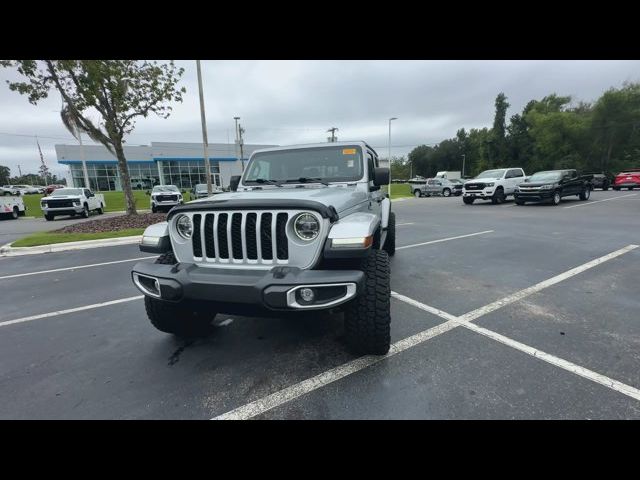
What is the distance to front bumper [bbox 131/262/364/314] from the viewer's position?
2127 millimetres

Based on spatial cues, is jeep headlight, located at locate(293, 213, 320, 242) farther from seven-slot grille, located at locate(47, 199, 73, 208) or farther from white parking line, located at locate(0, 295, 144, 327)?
seven-slot grille, located at locate(47, 199, 73, 208)

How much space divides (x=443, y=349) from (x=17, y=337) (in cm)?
431

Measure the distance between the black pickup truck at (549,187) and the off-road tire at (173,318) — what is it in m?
16.8

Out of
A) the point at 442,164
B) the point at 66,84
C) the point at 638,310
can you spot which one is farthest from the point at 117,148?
the point at 442,164

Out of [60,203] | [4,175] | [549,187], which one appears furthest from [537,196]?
[4,175]

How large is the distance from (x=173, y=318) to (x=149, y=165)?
54.3m

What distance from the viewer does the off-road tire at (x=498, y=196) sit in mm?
17453

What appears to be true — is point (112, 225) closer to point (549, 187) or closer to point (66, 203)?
point (66, 203)

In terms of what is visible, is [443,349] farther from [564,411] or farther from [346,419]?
[346,419]

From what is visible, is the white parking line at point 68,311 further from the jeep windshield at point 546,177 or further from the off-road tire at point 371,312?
the jeep windshield at point 546,177

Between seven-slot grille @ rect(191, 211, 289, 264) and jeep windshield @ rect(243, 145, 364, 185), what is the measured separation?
1518 mm

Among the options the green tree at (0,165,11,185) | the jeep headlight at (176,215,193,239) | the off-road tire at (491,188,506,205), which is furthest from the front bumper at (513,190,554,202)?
the green tree at (0,165,11,185)

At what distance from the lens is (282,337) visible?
316 centimetres

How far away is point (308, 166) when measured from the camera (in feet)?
13.3
